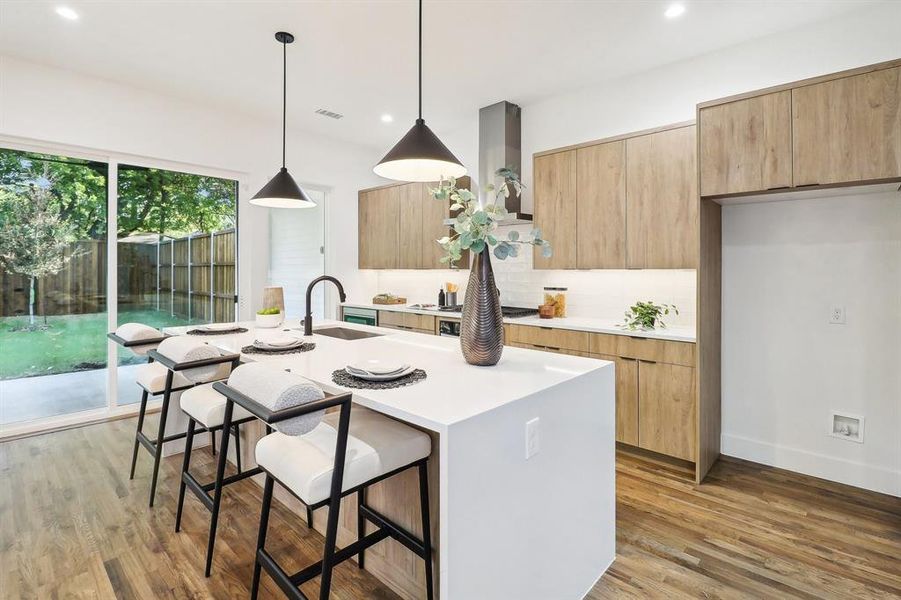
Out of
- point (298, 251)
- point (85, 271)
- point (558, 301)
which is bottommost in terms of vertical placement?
point (558, 301)

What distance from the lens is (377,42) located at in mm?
3260

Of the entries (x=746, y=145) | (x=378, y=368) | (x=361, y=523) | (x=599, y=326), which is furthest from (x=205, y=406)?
(x=746, y=145)

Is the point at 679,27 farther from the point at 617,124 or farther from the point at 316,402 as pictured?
the point at 316,402

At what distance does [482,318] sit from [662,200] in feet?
6.77

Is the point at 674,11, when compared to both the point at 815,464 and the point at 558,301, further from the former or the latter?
the point at 815,464

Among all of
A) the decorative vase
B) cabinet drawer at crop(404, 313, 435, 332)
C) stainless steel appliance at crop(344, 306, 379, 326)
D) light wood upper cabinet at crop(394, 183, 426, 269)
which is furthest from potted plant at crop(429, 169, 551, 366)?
stainless steel appliance at crop(344, 306, 379, 326)

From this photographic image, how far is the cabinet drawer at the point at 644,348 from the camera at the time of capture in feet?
9.61

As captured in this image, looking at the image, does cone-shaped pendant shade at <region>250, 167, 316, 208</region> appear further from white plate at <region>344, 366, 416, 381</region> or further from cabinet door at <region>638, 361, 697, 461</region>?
cabinet door at <region>638, 361, 697, 461</region>

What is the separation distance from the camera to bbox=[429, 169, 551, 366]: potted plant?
1.80 metres

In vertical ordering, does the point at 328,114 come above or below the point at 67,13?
above

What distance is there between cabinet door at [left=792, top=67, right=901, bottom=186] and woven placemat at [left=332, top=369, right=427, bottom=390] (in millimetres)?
2412

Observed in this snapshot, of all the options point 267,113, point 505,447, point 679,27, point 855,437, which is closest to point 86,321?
point 267,113

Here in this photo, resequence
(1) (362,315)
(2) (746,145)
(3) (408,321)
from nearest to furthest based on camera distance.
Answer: (2) (746,145), (3) (408,321), (1) (362,315)

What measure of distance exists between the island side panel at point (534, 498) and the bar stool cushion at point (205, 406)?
1.31 meters
